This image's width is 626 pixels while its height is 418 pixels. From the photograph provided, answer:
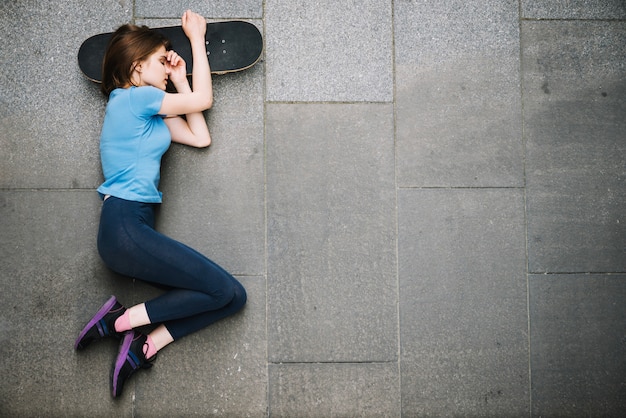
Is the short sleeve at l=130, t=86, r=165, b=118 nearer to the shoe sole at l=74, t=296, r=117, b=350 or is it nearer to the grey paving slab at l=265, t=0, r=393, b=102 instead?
the grey paving slab at l=265, t=0, r=393, b=102

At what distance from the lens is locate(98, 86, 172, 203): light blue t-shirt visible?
2.29 meters

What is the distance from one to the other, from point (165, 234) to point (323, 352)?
3.34 feet

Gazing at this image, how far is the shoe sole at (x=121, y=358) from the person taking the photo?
2.45 m

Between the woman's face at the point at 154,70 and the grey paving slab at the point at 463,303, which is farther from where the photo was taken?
the grey paving slab at the point at 463,303

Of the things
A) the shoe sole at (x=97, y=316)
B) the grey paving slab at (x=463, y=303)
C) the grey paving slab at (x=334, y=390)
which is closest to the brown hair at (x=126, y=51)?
the shoe sole at (x=97, y=316)

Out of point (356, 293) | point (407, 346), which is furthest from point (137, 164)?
point (407, 346)

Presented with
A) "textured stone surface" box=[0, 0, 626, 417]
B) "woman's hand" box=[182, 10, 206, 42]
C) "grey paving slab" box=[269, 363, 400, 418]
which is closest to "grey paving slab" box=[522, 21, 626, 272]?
"textured stone surface" box=[0, 0, 626, 417]

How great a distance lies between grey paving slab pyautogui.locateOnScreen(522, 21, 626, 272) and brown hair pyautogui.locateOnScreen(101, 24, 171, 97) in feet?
6.37

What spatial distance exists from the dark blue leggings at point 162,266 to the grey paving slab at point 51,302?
1.01 ft

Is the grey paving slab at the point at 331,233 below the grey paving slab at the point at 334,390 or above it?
above

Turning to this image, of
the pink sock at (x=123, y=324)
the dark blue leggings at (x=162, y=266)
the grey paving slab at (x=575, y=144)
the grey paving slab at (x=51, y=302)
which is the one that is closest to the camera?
the dark blue leggings at (x=162, y=266)

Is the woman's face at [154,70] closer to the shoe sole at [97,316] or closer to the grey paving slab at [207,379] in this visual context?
the shoe sole at [97,316]

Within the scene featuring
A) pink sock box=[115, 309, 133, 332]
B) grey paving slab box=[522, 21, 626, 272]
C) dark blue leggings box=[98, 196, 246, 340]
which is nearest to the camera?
dark blue leggings box=[98, 196, 246, 340]

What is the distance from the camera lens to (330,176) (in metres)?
2.61
